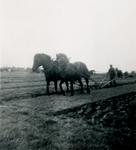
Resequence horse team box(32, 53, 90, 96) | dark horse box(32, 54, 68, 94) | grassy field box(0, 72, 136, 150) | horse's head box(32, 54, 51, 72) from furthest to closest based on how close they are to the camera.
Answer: horse's head box(32, 54, 51, 72) < dark horse box(32, 54, 68, 94) < horse team box(32, 53, 90, 96) < grassy field box(0, 72, 136, 150)

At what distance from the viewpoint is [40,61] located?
14.7 meters

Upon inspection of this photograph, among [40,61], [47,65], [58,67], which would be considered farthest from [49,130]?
[40,61]

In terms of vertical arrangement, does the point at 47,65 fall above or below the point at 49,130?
above

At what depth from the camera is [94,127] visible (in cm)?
716

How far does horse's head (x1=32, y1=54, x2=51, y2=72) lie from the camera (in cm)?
1462

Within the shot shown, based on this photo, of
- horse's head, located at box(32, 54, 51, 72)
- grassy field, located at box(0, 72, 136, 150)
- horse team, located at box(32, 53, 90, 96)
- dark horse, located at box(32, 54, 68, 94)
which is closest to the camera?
grassy field, located at box(0, 72, 136, 150)

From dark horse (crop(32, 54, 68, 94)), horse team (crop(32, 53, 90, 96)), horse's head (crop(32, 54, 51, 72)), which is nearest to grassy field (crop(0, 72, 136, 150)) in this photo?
horse team (crop(32, 53, 90, 96))

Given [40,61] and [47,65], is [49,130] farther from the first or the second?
[40,61]

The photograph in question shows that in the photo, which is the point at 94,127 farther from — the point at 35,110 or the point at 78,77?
the point at 78,77

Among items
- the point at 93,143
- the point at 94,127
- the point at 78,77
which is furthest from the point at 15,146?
the point at 78,77

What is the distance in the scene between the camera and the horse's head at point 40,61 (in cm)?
1462

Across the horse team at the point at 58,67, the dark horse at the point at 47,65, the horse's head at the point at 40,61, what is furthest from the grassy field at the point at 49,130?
the horse's head at the point at 40,61

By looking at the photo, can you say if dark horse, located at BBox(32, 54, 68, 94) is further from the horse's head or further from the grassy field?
the grassy field

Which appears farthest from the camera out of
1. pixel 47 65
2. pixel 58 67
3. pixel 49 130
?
pixel 47 65
